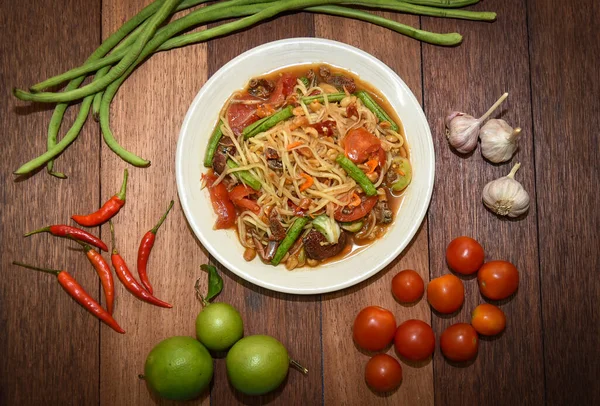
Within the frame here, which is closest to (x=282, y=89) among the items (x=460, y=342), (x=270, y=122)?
(x=270, y=122)

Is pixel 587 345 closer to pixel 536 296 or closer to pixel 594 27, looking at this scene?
pixel 536 296

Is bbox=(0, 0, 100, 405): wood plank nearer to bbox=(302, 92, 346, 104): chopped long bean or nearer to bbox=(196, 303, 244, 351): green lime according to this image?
bbox=(196, 303, 244, 351): green lime

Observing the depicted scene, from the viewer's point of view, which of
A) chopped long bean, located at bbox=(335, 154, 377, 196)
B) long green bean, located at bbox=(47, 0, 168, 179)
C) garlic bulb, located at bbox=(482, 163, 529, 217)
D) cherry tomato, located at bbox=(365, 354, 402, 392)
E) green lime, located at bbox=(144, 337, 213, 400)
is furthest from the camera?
long green bean, located at bbox=(47, 0, 168, 179)

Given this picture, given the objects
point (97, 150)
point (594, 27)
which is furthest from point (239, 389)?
point (594, 27)

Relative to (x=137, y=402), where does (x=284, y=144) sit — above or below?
above

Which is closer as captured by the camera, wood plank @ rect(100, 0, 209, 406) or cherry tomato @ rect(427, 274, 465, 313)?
cherry tomato @ rect(427, 274, 465, 313)

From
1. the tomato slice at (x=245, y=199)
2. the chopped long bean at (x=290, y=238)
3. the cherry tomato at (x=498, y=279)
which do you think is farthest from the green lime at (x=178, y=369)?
the cherry tomato at (x=498, y=279)

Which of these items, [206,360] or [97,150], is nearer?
[206,360]

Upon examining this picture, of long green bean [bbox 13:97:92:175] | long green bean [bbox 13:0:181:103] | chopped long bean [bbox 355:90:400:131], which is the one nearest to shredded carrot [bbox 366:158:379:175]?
chopped long bean [bbox 355:90:400:131]
